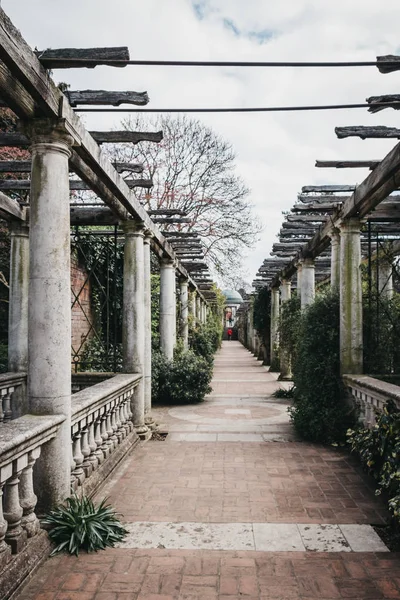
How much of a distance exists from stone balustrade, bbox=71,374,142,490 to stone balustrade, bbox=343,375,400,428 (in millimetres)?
2975

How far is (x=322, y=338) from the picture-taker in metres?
7.52

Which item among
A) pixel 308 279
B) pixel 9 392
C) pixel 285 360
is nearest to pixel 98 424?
pixel 9 392

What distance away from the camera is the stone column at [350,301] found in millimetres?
7227

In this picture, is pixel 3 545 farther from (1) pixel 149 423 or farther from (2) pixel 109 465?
(1) pixel 149 423

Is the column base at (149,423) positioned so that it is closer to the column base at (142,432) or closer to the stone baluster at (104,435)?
the column base at (142,432)

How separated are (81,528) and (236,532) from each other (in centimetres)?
121

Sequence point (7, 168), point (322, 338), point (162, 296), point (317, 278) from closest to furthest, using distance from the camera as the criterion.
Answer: point (7, 168)
point (322, 338)
point (162, 296)
point (317, 278)

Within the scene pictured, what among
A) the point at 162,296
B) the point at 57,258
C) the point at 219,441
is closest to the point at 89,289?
the point at 162,296

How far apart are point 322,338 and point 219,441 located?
2114mm

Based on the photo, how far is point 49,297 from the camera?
4.04 m

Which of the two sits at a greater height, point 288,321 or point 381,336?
point 288,321

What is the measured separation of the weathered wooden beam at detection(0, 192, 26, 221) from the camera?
698cm

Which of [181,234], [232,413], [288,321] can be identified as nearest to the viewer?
[232,413]

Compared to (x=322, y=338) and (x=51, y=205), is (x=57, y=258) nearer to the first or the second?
(x=51, y=205)
